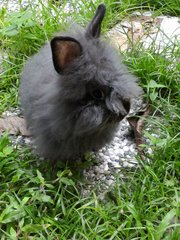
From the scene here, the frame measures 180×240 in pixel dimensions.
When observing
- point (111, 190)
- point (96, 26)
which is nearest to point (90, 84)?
point (96, 26)

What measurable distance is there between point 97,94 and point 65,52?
24cm

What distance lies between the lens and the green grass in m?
2.56

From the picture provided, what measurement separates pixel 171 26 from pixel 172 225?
178 centimetres

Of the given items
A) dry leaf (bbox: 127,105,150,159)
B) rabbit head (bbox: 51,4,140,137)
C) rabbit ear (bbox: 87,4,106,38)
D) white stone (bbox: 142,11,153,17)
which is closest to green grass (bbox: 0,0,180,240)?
dry leaf (bbox: 127,105,150,159)

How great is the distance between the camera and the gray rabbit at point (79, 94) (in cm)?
245

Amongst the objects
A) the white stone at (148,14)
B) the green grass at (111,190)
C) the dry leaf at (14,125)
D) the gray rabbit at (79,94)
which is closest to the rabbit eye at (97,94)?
the gray rabbit at (79,94)

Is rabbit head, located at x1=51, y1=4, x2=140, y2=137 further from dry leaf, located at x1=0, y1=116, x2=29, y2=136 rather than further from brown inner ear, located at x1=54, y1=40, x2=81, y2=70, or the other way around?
dry leaf, located at x1=0, y1=116, x2=29, y2=136

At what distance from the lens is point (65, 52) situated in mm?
2406

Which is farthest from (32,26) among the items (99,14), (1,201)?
(1,201)

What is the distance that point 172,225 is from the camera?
2492 mm

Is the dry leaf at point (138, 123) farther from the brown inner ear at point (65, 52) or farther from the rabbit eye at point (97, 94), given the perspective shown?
the brown inner ear at point (65, 52)

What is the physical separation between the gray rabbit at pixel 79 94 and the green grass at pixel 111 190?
19cm

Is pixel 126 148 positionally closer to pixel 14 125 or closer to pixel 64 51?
pixel 14 125

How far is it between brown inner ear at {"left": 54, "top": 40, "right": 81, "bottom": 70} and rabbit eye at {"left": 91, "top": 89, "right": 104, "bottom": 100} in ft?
0.58
